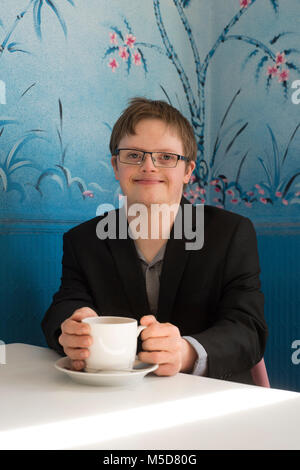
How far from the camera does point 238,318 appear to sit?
3.86 feet

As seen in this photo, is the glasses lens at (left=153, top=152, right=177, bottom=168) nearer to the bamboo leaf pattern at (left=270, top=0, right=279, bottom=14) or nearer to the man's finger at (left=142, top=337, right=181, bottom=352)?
the man's finger at (left=142, top=337, right=181, bottom=352)

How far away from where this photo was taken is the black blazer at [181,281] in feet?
4.13

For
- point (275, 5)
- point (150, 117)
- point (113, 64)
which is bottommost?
point (150, 117)

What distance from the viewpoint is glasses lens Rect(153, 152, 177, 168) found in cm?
142

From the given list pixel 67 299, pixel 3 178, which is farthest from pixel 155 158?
pixel 3 178

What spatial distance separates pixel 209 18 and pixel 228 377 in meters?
1.89

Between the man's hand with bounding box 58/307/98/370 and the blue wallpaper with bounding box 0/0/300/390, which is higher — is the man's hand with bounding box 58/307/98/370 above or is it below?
below

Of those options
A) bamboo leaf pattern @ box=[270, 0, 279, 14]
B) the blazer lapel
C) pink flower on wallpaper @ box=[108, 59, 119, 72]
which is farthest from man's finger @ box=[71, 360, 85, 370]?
bamboo leaf pattern @ box=[270, 0, 279, 14]

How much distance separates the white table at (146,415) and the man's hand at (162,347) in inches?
0.8

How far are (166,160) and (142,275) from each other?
0.32 meters

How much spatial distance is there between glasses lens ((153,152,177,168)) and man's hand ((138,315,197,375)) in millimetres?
585

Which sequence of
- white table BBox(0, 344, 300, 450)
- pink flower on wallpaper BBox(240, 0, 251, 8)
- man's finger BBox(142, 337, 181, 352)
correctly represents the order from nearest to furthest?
1. white table BBox(0, 344, 300, 450)
2. man's finger BBox(142, 337, 181, 352)
3. pink flower on wallpaper BBox(240, 0, 251, 8)

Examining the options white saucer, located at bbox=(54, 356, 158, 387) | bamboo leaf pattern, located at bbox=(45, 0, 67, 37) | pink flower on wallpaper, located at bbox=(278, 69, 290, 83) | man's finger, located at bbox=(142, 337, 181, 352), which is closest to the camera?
white saucer, located at bbox=(54, 356, 158, 387)

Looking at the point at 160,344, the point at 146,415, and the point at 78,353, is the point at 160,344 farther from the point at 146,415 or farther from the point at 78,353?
the point at 146,415
